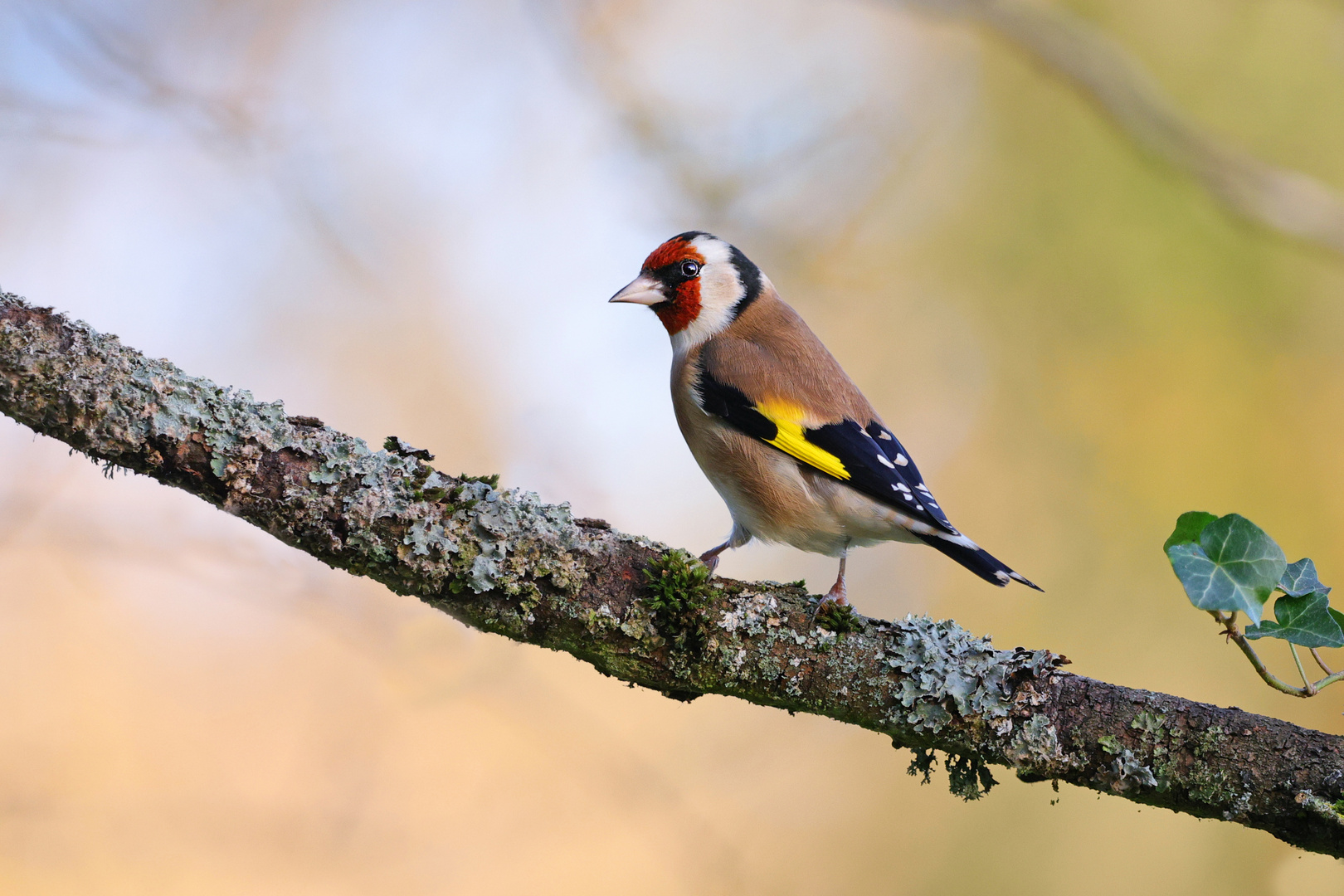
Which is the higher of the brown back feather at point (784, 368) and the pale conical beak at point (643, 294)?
the pale conical beak at point (643, 294)

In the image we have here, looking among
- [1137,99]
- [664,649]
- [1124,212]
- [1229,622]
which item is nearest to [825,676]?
[664,649]

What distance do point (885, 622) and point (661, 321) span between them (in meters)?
2.07

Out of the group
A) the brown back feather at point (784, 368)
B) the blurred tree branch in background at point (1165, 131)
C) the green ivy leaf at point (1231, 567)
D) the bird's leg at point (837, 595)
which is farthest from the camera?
the blurred tree branch in background at point (1165, 131)

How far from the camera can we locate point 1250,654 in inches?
81.4

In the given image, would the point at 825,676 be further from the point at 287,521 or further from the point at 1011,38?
the point at 1011,38

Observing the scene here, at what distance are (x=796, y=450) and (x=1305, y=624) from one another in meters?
1.52

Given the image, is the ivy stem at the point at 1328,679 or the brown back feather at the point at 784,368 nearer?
the ivy stem at the point at 1328,679

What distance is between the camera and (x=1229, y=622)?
6.99 feet

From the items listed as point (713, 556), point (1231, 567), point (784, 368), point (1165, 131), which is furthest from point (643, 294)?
point (1231, 567)

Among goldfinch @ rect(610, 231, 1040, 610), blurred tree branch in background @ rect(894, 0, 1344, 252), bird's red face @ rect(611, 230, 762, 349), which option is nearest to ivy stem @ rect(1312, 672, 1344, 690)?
goldfinch @ rect(610, 231, 1040, 610)

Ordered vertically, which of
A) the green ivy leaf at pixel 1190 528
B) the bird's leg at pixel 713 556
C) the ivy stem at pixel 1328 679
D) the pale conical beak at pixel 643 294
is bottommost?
the ivy stem at pixel 1328 679

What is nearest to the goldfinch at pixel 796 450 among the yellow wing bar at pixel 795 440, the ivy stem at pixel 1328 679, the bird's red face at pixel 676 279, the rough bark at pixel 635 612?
the yellow wing bar at pixel 795 440

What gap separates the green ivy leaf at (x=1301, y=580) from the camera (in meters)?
2.13

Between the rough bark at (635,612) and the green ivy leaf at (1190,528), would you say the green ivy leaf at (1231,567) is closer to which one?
the green ivy leaf at (1190,528)
